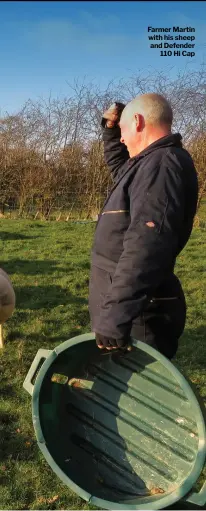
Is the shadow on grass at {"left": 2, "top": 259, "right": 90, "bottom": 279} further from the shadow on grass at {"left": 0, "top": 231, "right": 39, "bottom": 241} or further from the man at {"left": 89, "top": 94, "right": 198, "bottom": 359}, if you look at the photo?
the man at {"left": 89, "top": 94, "right": 198, "bottom": 359}

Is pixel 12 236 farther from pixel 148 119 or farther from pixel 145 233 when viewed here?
pixel 145 233

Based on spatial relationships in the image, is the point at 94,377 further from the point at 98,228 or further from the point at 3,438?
the point at 3,438

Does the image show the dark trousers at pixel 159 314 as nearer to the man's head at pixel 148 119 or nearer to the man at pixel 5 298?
the man's head at pixel 148 119

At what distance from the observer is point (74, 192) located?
16.9 metres

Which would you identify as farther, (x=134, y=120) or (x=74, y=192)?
(x=74, y=192)

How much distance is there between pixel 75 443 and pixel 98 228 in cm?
107

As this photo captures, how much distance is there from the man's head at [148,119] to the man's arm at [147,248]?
243mm

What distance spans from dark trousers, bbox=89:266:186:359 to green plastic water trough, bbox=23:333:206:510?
0.25 metres

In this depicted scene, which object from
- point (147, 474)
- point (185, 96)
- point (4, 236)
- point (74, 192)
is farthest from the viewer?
point (74, 192)

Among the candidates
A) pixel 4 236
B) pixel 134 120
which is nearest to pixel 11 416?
pixel 134 120

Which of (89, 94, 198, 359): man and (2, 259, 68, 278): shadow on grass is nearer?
(89, 94, 198, 359): man

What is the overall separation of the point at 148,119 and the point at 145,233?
0.59 meters

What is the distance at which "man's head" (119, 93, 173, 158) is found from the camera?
7.24 feet

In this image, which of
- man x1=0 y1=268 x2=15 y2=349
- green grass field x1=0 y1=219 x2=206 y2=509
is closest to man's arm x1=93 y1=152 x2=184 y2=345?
green grass field x1=0 y1=219 x2=206 y2=509
